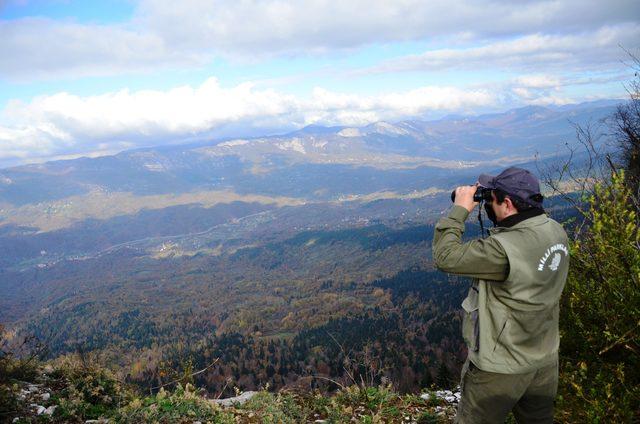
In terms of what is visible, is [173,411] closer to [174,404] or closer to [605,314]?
[174,404]

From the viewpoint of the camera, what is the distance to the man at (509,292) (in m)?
3.16

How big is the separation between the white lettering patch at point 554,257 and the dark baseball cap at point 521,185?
36 cm

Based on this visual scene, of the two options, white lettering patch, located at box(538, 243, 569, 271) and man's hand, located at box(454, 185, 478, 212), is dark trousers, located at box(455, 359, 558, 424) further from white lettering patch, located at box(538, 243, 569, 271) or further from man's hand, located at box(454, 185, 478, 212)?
man's hand, located at box(454, 185, 478, 212)

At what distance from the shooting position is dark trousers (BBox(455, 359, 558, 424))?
333cm

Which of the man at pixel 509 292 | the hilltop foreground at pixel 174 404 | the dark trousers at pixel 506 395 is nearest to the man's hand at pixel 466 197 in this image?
the man at pixel 509 292

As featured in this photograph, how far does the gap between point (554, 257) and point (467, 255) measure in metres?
0.72

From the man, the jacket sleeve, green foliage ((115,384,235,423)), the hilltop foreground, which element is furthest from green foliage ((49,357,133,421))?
the jacket sleeve

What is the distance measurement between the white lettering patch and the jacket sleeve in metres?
0.30

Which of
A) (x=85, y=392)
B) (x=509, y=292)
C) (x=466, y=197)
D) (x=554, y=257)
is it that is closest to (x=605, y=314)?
(x=554, y=257)

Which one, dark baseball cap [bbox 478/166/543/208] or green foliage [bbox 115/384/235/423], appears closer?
dark baseball cap [bbox 478/166/543/208]

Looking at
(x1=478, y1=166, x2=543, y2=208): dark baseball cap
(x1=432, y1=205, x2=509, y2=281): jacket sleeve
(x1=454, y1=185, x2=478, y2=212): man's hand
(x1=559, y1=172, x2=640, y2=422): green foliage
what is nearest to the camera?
(x1=432, y1=205, x2=509, y2=281): jacket sleeve

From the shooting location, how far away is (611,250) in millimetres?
4586

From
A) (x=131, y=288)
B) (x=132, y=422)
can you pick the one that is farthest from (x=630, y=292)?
(x=131, y=288)

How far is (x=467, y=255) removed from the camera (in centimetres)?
319
